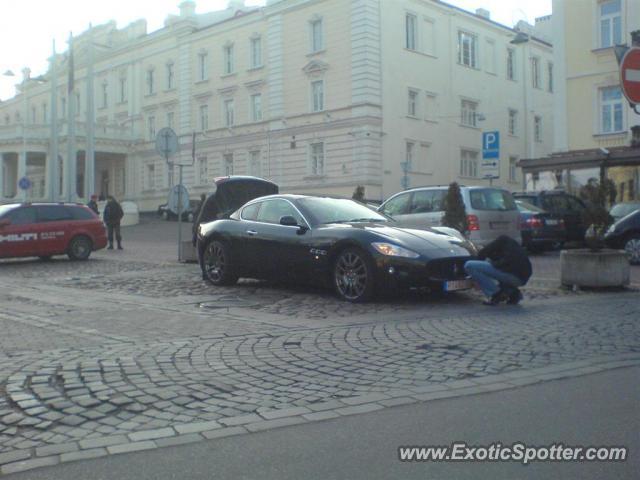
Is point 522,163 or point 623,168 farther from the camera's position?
point 522,163

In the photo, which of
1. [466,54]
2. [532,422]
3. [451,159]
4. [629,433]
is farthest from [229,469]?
[466,54]

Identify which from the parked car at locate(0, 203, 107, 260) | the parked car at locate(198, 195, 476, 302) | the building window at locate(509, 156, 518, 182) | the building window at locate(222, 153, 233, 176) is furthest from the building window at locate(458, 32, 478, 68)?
the parked car at locate(198, 195, 476, 302)

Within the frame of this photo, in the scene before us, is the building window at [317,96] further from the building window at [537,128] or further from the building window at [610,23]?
A: the building window at [537,128]

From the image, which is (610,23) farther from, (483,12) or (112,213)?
(483,12)

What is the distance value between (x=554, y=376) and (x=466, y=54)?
1845 inches

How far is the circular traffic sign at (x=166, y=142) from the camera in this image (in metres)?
17.7

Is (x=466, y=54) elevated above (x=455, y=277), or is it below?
above

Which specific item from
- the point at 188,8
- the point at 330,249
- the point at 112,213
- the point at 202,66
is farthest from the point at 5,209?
the point at 188,8

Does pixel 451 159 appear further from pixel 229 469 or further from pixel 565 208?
pixel 229 469

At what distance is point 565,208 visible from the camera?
20250mm

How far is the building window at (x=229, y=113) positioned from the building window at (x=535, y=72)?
72.3 ft

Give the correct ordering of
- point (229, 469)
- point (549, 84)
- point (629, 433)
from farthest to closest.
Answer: point (549, 84), point (629, 433), point (229, 469)

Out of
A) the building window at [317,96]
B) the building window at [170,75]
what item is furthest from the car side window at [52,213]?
the building window at [170,75]

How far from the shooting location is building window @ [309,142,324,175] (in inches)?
1822
